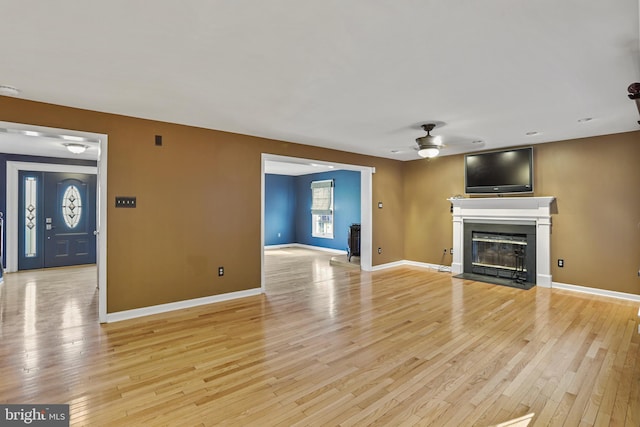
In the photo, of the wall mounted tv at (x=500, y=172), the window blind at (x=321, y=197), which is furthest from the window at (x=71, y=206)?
the wall mounted tv at (x=500, y=172)

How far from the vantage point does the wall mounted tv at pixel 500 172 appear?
5.57m

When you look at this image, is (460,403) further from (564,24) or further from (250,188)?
(250,188)

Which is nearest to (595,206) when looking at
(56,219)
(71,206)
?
(71,206)

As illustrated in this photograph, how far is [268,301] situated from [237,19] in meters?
3.63

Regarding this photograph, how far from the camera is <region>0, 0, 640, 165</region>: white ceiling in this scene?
1890 mm

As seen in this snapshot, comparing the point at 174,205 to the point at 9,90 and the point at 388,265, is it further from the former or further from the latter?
the point at 388,265

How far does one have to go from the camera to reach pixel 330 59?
8.11 feet

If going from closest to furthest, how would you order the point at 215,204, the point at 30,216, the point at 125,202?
the point at 125,202 < the point at 215,204 < the point at 30,216

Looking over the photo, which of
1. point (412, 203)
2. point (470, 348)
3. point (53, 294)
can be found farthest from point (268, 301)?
point (412, 203)

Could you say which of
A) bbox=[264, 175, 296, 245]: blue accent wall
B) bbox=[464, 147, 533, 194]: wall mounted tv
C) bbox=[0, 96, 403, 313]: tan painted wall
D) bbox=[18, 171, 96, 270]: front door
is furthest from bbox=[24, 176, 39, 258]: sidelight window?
bbox=[464, 147, 533, 194]: wall mounted tv

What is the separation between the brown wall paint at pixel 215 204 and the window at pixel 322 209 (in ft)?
12.2

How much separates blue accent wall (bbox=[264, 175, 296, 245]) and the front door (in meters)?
4.64

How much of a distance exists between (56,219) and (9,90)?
16.7 feet

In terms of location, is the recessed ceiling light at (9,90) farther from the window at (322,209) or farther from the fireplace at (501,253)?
the window at (322,209)
